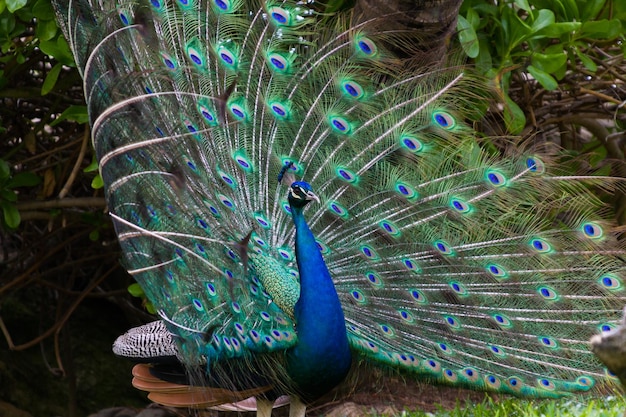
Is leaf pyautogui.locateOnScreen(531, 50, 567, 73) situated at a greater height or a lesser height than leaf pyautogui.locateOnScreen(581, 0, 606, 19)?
lesser

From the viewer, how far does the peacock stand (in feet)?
10.5

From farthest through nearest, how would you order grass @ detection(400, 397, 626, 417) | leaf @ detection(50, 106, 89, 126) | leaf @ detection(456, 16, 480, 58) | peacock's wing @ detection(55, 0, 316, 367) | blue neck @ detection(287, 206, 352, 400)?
leaf @ detection(50, 106, 89, 126), leaf @ detection(456, 16, 480, 58), blue neck @ detection(287, 206, 352, 400), peacock's wing @ detection(55, 0, 316, 367), grass @ detection(400, 397, 626, 417)

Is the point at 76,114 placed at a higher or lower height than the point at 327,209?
higher

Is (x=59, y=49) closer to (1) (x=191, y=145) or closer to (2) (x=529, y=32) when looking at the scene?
(1) (x=191, y=145)

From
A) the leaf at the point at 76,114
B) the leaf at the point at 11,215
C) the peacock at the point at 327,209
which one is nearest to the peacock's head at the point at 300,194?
the peacock at the point at 327,209

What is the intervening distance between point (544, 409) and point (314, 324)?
0.91m

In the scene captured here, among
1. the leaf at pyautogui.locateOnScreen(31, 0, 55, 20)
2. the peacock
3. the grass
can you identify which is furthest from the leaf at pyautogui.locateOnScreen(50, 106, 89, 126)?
the grass

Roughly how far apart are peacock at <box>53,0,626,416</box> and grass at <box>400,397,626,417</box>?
0.21ft

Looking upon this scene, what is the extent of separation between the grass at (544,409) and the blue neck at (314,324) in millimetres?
405

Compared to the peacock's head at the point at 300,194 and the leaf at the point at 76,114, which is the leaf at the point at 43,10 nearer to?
the leaf at the point at 76,114

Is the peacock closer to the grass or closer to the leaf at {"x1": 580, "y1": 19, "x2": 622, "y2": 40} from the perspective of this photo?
the grass

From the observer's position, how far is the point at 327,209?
356cm

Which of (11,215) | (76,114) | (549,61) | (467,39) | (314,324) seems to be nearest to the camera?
(314,324)

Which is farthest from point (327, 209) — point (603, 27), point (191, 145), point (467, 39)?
point (603, 27)
